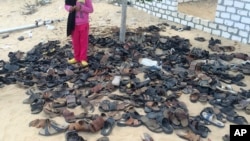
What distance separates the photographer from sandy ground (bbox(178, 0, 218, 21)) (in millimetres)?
8398

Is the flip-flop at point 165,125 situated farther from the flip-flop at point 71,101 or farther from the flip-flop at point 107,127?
the flip-flop at point 71,101

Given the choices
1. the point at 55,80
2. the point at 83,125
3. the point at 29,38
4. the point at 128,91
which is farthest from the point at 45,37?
the point at 83,125

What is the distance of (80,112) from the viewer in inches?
168

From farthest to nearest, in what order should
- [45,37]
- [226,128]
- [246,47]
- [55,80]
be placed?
[45,37] → [246,47] → [55,80] → [226,128]

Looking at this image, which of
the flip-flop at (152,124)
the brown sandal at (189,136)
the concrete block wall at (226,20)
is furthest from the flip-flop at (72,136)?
the concrete block wall at (226,20)

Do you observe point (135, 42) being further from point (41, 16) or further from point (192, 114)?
point (41, 16)

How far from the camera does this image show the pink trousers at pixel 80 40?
5.46m

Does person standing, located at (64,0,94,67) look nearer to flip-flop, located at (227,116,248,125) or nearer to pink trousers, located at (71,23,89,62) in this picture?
pink trousers, located at (71,23,89,62)

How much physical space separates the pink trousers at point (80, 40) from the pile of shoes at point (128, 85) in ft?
0.74

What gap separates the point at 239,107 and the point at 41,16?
658 centimetres

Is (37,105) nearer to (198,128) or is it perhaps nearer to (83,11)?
(83,11)

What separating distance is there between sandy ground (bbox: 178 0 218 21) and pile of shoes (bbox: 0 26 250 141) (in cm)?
187

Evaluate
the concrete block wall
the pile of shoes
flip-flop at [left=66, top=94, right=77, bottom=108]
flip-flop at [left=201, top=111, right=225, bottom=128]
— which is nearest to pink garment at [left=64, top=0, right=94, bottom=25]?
the pile of shoes

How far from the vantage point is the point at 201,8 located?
9.02 meters
